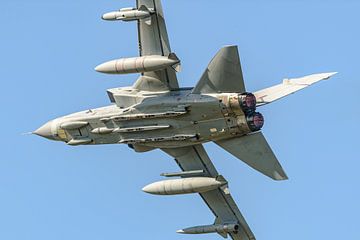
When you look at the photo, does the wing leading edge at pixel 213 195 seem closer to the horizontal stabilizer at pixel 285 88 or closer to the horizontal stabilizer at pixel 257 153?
the horizontal stabilizer at pixel 257 153

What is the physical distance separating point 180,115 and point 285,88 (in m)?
4.22

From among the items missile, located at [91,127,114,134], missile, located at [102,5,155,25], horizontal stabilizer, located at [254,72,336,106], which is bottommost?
missile, located at [91,127,114,134]

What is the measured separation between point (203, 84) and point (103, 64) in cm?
406

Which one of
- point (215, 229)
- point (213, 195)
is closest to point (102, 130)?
point (213, 195)

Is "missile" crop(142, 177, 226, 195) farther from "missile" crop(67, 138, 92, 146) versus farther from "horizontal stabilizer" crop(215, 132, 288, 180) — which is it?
"missile" crop(67, 138, 92, 146)

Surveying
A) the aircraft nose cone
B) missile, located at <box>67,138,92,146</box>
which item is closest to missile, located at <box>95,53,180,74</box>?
missile, located at <box>67,138,92,146</box>

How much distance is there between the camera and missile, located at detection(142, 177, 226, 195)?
57062 mm

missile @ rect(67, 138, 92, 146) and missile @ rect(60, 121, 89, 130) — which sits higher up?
missile @ rect(60, 121, 89, 130)

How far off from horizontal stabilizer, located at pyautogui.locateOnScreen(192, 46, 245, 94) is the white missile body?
3356 millimetres

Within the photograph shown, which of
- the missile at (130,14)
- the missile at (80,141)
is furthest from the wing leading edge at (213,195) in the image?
the missile at (130,14)

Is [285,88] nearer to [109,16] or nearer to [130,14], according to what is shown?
[130,14]

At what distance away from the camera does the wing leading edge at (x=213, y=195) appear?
192ft

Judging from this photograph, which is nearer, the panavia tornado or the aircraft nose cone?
the panavia tornado

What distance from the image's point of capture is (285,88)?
54438mm
